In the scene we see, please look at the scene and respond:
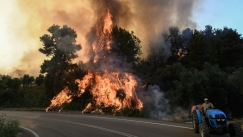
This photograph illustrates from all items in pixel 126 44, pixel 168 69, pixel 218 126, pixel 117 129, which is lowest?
pixel 117 129

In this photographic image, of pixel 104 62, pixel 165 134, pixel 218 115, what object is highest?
pixel 104 62

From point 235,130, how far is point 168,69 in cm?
3548

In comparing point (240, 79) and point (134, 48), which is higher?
point (134, 48)

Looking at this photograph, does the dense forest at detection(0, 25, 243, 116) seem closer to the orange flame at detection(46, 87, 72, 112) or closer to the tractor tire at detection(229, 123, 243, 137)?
the orange flame at detection(46, 87, 72, 112)

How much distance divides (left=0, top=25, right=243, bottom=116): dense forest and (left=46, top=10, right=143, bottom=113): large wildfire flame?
1.56 meters

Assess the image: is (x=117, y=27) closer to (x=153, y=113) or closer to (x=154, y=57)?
(x=153, y=113)

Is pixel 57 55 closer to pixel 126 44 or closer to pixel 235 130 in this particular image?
pixel 126 44

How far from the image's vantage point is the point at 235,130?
998 cm

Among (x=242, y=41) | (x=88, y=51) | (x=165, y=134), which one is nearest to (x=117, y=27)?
(x=88, y=51)

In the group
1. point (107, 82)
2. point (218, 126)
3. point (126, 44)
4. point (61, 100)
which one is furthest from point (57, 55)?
point (218, 126)

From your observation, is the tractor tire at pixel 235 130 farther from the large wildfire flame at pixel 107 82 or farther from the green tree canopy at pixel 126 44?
→ the green tree canopy at pixel 126 44

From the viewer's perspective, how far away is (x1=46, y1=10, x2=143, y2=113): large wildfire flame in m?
28.8

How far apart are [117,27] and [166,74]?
1415cm

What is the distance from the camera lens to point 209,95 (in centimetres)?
3078
